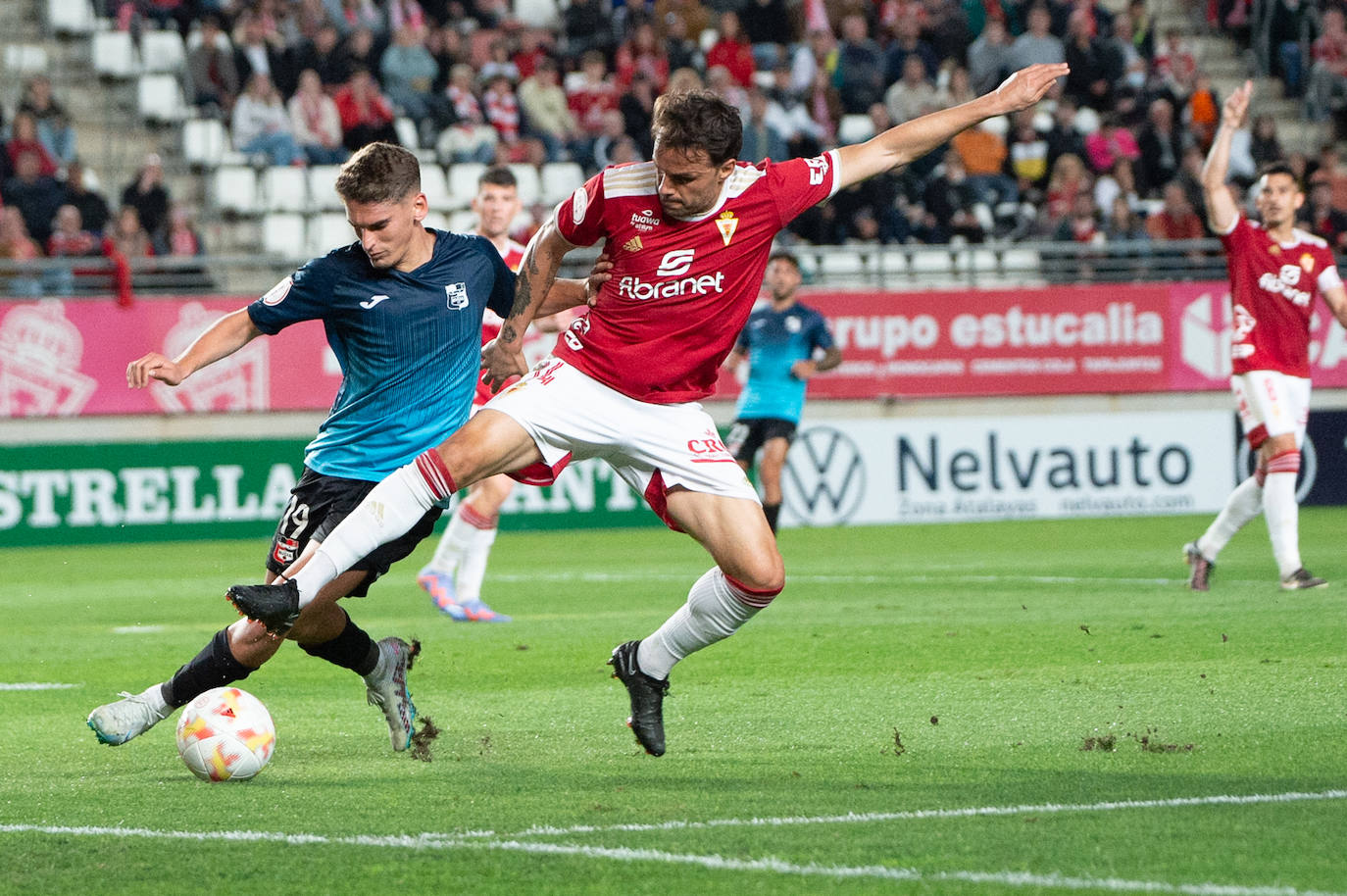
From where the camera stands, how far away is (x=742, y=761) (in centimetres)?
603

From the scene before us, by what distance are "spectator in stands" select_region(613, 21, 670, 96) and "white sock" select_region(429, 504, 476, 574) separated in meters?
12.1

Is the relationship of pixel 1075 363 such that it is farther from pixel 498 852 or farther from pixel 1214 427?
pixel 498 852

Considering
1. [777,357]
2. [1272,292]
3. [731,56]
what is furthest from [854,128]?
[1272,292]

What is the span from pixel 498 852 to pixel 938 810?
3.82 ft

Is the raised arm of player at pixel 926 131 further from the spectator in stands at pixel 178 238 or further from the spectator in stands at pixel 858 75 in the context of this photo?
the spectator in stands at pixel 858 75

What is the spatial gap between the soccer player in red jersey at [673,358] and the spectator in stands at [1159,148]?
17.5 meters

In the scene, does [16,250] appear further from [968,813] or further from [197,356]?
[968,813]

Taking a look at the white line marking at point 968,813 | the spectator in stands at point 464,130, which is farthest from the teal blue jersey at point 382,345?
the spectator in stands at point 464,130

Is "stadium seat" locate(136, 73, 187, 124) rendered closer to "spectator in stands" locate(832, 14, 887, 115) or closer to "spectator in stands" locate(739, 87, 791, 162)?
"spectator in stands" locate(739, 87, 791, 162)

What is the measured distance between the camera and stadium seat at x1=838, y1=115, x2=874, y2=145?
74.3 feet

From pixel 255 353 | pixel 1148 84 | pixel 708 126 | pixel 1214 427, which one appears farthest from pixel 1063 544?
pixel 708 126

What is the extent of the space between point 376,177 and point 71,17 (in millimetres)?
16666

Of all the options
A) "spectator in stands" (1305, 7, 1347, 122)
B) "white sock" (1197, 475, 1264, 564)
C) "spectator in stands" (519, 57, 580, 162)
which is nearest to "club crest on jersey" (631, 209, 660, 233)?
"white sock" (1197, 475, 1264, 564)

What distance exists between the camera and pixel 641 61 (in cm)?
2247
